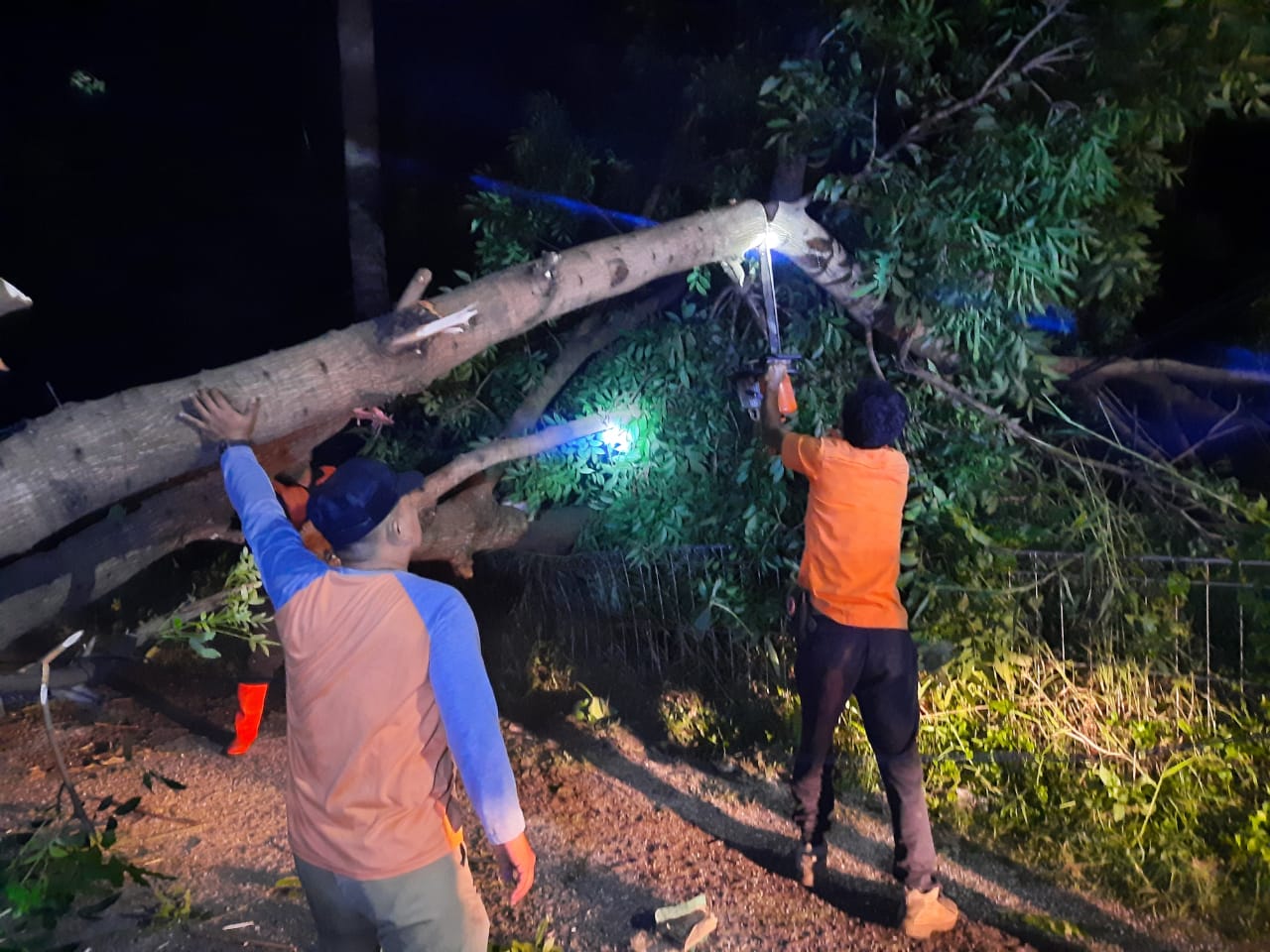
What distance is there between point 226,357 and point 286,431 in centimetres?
591

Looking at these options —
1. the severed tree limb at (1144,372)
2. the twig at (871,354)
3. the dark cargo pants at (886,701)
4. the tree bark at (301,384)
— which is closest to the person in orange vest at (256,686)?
the tree bark at (301,384)

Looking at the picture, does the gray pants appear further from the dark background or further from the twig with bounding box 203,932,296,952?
the dark background

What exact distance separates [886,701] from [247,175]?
7971 millimetres

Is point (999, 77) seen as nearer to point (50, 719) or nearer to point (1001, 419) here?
point (1001, 419)

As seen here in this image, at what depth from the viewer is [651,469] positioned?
5047mm

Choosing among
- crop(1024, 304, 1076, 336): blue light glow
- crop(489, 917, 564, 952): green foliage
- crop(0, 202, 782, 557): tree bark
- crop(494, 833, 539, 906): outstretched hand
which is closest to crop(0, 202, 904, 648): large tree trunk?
crop(0, 202, 782, 557): tree bark

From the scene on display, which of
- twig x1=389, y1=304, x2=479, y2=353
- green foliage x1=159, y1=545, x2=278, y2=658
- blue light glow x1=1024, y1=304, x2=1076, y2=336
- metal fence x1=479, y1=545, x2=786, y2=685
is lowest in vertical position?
metal fence x1=479, y1=545, x2=786, y2=685

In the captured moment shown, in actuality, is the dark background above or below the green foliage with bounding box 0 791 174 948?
above

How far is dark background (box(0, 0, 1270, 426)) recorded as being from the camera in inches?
280

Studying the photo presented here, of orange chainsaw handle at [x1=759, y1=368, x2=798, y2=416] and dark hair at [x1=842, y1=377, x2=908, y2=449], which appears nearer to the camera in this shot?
dark hair at [x1=842, y1=377, x2=908, y2=449]

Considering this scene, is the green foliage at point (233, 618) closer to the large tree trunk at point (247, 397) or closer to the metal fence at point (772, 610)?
the large tree trunk at point (247, 397)

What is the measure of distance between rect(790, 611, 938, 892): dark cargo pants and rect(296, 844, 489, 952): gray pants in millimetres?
1548

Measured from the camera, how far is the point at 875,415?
314 centimetres

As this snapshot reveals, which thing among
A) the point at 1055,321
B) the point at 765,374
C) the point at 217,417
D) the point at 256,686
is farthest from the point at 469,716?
the point at 1055,321
